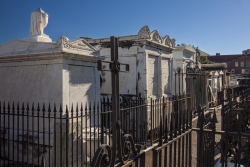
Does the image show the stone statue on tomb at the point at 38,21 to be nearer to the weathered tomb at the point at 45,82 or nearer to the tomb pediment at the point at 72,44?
the weathered tomb at the point at 45,82

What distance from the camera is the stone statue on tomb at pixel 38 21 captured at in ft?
18.1

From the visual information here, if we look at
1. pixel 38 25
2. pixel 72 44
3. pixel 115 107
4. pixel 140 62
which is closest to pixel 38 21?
pixel 38 25

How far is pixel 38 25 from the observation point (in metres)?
5.59

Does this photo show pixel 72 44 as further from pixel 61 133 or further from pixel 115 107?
pixel 115 107

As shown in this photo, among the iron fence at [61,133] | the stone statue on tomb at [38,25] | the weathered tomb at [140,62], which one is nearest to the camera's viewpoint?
the iron fence at [61,133]

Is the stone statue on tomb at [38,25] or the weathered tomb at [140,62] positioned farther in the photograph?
the weathered tomb at [140,62]

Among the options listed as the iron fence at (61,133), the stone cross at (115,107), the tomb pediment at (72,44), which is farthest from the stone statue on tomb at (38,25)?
the stone cross at (115,107)

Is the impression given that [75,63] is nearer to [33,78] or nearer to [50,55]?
[50,55]

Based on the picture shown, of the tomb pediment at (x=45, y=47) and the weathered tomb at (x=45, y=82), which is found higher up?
the tomb pediment at (x=45, y=47)

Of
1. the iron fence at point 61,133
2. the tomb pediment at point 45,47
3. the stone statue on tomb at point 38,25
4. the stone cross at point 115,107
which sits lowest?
the iron fence at point 61,133

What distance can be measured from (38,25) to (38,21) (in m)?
0.10

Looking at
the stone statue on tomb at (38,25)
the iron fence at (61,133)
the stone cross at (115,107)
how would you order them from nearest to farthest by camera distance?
the stone cross at (115,107) → the iron fence at (61,133) → the stone statue on tomb at (38,25)

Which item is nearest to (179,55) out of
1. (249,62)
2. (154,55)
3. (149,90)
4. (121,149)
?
(154,55)

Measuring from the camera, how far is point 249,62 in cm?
5575
